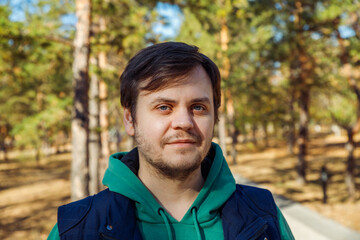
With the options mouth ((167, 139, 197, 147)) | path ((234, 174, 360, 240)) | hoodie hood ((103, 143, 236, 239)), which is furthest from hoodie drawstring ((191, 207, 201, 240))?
path ((234, 174, 360, 240))

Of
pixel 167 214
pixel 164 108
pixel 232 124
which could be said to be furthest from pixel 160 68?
pixel 232 124

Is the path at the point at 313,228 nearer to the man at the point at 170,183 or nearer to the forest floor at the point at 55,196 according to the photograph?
the forest floor at the point at 55,196

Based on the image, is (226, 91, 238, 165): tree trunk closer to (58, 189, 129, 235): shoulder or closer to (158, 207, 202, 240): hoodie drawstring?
(158, 207, 202, 240): hoodie drawstring

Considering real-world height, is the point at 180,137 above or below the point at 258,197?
above

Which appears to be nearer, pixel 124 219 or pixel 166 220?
pixel 124 219

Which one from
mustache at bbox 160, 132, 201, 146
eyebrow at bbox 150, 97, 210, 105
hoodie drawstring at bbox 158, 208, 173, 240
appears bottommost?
hoodie drawstring at bbox 158, 208, 173, 240

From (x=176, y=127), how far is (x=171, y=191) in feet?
1.36

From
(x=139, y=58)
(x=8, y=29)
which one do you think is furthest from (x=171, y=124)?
(x=8, y=29)

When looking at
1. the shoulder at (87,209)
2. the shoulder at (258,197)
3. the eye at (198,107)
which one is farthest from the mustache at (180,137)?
the shoulder at (258,197)

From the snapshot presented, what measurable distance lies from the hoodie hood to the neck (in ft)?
0.20

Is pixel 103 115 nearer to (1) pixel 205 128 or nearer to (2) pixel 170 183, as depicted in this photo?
(2) pixel 170 183

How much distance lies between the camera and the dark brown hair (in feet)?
5.40

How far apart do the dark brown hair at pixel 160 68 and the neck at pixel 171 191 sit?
0.36m

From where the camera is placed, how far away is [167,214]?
165cm
